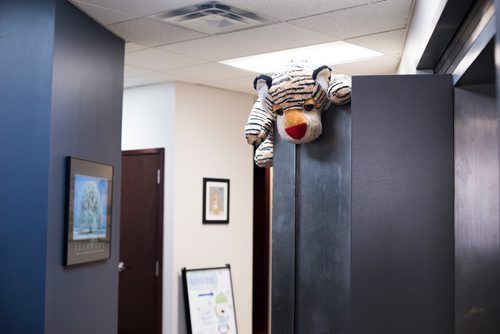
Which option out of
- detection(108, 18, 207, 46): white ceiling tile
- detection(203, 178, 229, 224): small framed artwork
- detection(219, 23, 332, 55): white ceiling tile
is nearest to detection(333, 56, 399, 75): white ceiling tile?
detection(219, 23, 332, 55): white ceiling tile

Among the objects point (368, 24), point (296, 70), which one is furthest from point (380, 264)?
point (368, 24)

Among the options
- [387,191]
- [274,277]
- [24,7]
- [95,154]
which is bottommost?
[274,277]

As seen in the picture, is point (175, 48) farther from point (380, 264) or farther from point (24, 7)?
point (380, 264)

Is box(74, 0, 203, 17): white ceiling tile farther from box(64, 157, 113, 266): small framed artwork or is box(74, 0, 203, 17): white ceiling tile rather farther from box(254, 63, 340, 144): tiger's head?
box(254, 63, 340, 144): tiger's head

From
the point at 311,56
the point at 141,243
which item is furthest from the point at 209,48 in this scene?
the point at 141,243

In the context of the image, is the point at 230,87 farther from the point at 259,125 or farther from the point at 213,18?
the point at 259,125

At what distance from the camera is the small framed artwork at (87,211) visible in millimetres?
3482

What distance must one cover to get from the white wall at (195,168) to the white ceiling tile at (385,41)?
1.80 metres

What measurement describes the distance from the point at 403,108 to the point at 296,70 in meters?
0.67

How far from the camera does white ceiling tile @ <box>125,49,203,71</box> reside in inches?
181

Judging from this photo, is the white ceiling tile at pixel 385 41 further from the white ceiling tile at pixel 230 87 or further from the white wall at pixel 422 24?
the white ceiling tile at pixel 230 87

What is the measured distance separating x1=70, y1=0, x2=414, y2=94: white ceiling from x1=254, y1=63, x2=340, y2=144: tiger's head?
823mm

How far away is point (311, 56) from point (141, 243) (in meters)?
2.19

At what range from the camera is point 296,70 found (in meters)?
2.80
